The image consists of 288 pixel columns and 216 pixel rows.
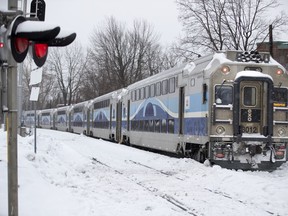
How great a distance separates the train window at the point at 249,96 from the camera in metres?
14.0

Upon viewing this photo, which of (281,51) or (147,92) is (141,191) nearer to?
(147,92)

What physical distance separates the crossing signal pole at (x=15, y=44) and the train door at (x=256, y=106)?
9473 mm

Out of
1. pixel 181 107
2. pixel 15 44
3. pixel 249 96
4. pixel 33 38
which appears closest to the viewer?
pixel 33 38

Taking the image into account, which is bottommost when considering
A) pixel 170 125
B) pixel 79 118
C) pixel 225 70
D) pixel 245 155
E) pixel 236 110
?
pixel 245 155

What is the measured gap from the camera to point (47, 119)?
221ft

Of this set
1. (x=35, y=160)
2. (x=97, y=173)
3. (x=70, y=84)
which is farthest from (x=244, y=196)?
(x=70, y=84)

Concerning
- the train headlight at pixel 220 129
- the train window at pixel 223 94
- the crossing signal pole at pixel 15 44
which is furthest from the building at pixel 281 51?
the crossing signal pole at pixel 15 44

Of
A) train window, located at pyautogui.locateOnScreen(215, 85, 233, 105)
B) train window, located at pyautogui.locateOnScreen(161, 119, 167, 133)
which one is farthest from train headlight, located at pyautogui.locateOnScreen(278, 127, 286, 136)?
train window, located at pyautogui.locateOnScreen(161, 119, 167, 133)

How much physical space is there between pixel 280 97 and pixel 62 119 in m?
44.7

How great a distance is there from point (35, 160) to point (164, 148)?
24.4ft

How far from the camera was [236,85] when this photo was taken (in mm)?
13539

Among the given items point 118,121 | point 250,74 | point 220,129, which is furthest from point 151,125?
point 118,121

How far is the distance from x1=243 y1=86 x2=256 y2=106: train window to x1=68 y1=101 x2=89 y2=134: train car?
2879 cm

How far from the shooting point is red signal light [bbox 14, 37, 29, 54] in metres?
4.88
